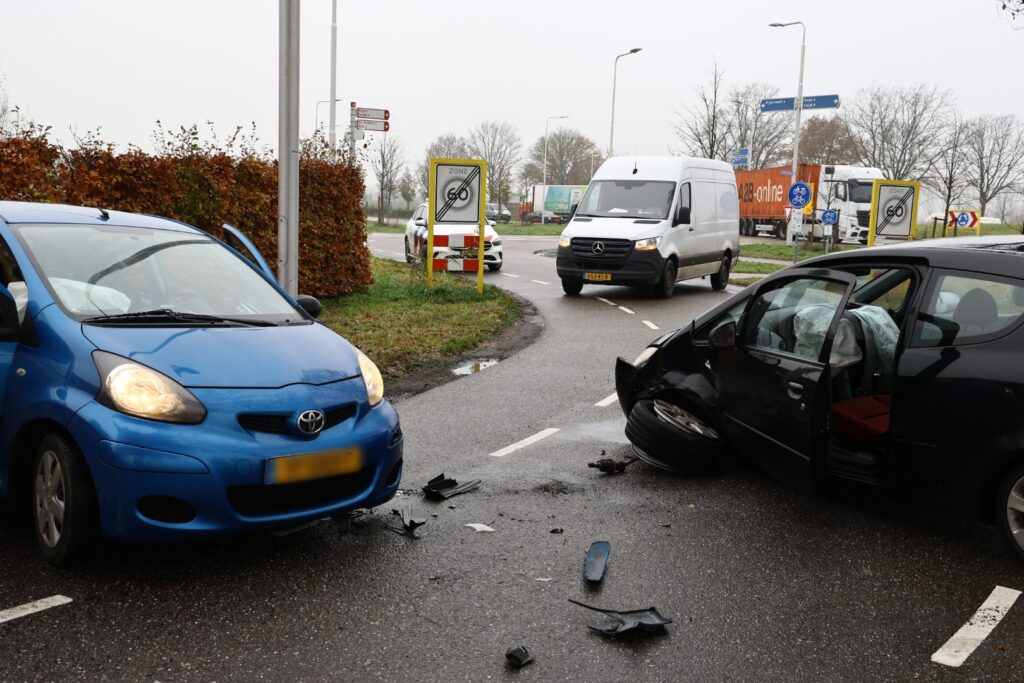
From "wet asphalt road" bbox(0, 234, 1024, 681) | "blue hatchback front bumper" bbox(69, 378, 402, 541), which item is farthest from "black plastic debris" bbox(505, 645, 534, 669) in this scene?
"blue hatchback front bumper" bbox(69, 378, 402, 541)

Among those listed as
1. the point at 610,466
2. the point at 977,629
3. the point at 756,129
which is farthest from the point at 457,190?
the point at 756,129

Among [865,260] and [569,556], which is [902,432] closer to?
[865,260]

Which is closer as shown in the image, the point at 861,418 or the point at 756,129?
the point at 861,418

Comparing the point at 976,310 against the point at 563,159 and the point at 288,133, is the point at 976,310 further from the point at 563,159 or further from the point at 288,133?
the point at 563,159

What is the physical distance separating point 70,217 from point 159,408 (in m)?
1.77

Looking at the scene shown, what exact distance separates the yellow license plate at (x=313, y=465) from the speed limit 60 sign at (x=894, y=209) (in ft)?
61.2

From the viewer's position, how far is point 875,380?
5.32m

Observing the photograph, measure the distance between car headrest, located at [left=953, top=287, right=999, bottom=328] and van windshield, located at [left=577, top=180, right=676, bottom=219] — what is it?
524 inches

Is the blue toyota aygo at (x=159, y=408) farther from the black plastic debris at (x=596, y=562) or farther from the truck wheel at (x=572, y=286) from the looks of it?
the truck wheel at (x=572, y=286)

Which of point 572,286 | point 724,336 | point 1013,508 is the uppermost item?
point 724,336

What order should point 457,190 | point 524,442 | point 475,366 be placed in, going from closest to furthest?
point 524,442, point 475,366, point 457,190

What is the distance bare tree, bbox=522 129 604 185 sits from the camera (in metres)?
86.9

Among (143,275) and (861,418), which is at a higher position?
(143,275)

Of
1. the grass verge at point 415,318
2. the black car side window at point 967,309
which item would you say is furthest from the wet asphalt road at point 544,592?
the grass verge at point 415,318
